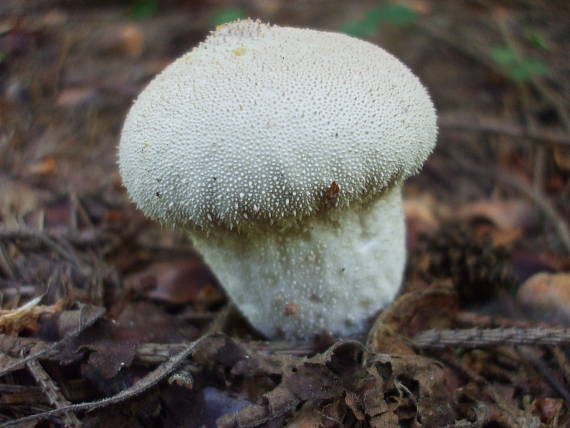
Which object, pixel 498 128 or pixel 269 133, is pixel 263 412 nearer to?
pixel 269 133

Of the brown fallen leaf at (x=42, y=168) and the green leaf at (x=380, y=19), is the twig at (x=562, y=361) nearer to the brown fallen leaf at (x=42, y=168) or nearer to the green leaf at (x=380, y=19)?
the green leaf at (x=380, y=19)

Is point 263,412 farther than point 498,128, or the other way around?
point 498,128

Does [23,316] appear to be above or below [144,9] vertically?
below

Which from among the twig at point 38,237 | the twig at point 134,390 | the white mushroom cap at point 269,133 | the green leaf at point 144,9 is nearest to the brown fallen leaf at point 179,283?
the twig at point 38,237

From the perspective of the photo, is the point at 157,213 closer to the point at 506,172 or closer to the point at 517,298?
the point at 517,298

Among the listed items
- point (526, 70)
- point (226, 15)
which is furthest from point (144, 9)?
point (526, 70)

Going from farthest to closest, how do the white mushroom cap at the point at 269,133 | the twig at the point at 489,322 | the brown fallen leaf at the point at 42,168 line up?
1. the brown fallen leaf at the point at 42,168
2. the twig at the point at 489,322
3. the white mushroom cap at the point at 269,133
